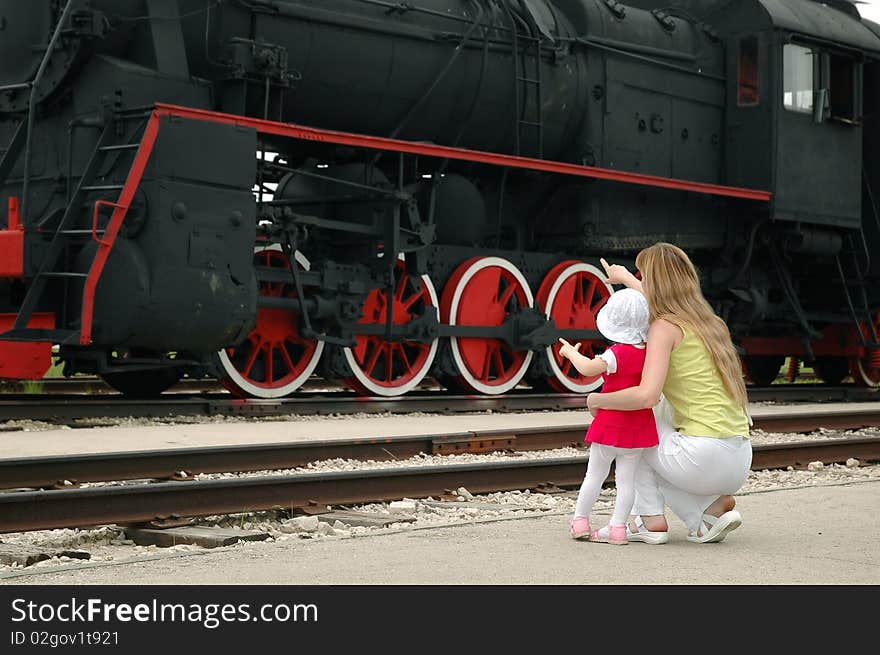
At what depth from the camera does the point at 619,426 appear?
5.00 m

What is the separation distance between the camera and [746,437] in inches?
203

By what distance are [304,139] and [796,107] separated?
589cm

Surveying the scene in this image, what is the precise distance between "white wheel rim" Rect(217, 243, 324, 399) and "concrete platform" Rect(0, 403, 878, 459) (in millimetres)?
516

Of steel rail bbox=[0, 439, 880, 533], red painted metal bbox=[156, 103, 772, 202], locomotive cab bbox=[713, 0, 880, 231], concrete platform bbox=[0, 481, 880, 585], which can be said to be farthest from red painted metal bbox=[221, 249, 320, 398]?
locomotive cab bbox=[713, 0, 880, 231]

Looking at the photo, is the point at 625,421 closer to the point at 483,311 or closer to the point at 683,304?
the point at 683,304

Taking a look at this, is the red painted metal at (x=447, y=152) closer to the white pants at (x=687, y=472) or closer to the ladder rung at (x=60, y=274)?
the ladder rung at (x=60, y=274)

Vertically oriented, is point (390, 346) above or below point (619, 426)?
above

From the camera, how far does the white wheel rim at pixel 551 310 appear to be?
12500 millimetres

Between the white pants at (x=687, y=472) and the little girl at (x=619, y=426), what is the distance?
77 mm

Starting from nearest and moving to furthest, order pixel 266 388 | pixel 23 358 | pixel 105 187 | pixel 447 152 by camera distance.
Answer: pixel 23 358
pixel 105 187
pixel 266 388
pixel 447 152

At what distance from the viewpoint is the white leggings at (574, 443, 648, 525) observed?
5023 mm

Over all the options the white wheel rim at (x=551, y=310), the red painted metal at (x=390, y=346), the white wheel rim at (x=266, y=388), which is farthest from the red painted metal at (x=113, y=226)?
the white wheel rim at (x=551, y=310)

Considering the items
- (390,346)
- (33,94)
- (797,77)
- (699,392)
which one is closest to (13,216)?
→ (33,94)
